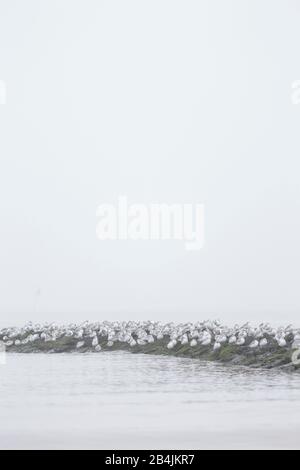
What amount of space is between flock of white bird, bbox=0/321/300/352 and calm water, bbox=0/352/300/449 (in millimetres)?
2357

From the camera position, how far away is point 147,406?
19031 mm

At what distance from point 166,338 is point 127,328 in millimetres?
2916

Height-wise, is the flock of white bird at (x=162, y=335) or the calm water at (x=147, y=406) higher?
the flock of white bird at (x=162, y=335)

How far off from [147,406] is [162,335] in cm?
1320

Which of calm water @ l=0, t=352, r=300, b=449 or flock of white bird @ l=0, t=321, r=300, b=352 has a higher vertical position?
flock of white bird @ l=0, t=321, r=300, b=352

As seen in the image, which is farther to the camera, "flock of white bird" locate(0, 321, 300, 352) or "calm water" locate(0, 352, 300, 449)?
"flock of white bird" locate(0, 321, 300, 352)

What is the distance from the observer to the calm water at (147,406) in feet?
50.5

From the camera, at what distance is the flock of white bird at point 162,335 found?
2803 cm

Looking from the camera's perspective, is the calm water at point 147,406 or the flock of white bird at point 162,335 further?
the flock of white bird at point 162,335

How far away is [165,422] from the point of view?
17016mm

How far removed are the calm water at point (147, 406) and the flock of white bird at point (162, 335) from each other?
2357 millimetres

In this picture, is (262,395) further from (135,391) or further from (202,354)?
(202,354)

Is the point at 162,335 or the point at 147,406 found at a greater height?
the point at 162,335

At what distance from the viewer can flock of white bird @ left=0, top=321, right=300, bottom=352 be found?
2803cm
